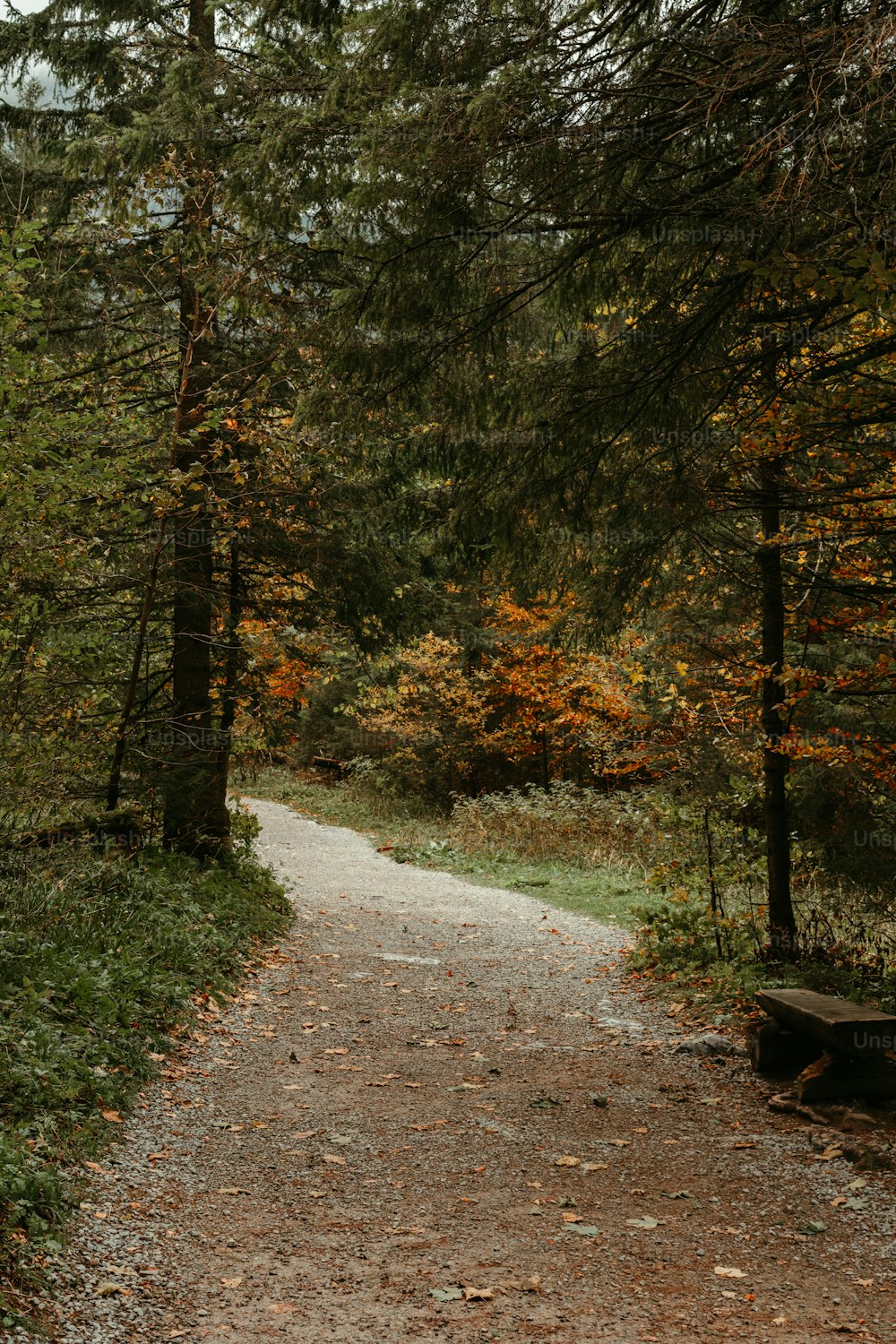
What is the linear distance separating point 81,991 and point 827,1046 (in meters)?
4.38

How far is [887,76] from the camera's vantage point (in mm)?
4172

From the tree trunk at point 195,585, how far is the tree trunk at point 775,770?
4.79m

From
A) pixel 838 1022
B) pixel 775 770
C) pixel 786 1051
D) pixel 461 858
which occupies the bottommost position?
pixel 461 858

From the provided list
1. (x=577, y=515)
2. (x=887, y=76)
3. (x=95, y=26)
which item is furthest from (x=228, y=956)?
(x=95, y=26)

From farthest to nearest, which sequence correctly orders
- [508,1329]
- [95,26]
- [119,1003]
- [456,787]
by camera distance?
[456,787] < [95,26] < [119,1003] < [508,1329]

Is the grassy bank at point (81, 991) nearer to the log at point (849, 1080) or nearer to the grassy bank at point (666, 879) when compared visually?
the log at point (849, 1080)

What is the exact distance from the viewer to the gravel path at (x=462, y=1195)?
3.70 metres

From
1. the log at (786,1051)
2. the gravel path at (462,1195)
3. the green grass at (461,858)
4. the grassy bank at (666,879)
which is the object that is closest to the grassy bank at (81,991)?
the gravel path at (462,1195)

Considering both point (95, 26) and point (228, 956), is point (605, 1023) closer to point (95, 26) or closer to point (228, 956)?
point (228, 956)

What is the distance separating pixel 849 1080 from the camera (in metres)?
5.73

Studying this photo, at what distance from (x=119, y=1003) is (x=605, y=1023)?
385cm

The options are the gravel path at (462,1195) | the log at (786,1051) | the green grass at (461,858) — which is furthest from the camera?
the green grass at (461,858)

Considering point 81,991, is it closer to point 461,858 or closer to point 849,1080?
point 849,1080

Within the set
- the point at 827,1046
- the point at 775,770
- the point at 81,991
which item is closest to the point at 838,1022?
the point at 827,1046
